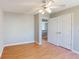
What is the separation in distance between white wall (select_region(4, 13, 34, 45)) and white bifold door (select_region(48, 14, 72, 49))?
1.63m

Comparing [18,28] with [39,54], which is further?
[18,28]

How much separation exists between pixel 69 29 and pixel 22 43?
3482 millimetres

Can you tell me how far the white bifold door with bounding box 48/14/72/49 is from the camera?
13.5 ft

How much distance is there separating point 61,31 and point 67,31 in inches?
19.3

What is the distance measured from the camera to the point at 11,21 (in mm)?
5238

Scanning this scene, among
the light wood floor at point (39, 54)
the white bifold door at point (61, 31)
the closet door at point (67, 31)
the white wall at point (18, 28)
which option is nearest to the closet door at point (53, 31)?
the white bifold door at point (61, 31)

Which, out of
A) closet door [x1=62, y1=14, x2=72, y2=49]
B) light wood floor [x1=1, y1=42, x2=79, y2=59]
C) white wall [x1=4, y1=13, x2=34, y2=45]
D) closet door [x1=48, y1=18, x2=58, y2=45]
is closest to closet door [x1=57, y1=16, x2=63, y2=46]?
closet door [x1=62, y1=14, x2=72, y2=49]

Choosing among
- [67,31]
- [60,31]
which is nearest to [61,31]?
[60,31]

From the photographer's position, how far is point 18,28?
550 centimetres

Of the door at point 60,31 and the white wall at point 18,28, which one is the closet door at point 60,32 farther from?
the white wall at point 18,28

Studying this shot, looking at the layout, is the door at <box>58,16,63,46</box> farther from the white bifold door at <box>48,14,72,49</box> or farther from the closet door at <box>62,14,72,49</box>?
the closet door at <box>62,14,72,49</box>

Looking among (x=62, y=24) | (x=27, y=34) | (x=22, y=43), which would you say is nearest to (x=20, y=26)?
(x=27, y=34)

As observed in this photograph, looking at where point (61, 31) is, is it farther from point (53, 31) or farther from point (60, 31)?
point (53, 31)

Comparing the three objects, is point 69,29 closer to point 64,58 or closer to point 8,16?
point 64,58
